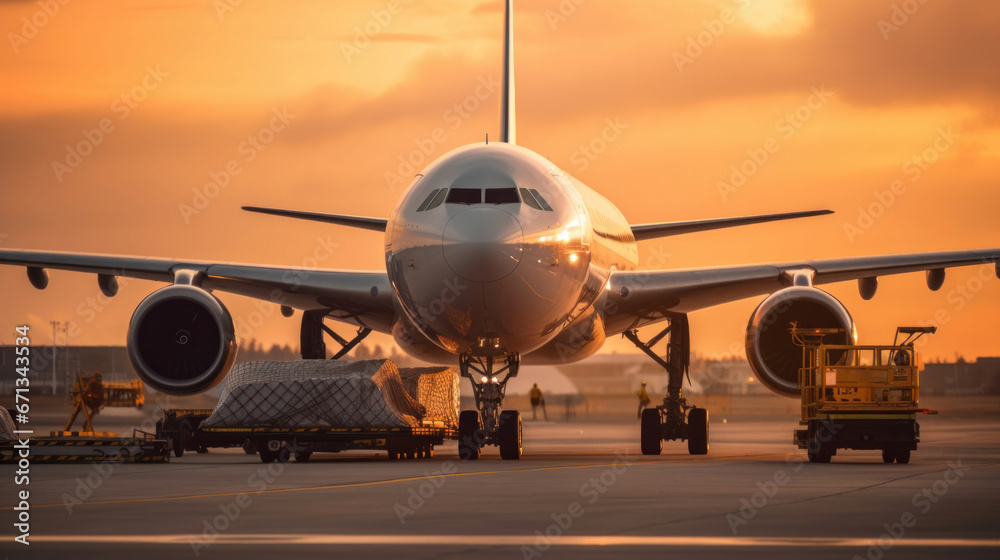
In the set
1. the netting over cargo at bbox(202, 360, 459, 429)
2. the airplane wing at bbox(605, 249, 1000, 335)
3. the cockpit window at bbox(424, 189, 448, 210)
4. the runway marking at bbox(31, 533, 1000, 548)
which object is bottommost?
the runway marking at bbox(31, 533, 1000, 548)

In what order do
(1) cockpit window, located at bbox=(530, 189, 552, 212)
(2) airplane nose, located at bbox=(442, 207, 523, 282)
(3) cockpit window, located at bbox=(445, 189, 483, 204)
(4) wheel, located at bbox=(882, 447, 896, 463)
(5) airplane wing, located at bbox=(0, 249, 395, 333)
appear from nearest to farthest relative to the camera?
(2) airplane nose, located at bbox=(442, 207, 523, 282) < (3) cockpit window, located at bbox=(445, 189, 483, 204) < (1) cockpit window, located at bbox=(530, 189, 552, 212) < (4) wheel, located at bbox=(882, 447, 896, 463) < (5) airplane wing, located at bbox=(0, 249, 395, 333)

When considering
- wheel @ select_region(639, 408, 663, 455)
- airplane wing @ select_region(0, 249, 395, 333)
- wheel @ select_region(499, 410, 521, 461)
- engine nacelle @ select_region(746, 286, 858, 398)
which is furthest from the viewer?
wheel @ select_region(639, 408, 663, 455)

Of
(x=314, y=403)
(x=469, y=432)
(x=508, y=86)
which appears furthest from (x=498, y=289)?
(x=508, y=86)

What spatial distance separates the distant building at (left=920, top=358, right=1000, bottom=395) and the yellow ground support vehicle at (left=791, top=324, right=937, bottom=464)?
5011 centimetres

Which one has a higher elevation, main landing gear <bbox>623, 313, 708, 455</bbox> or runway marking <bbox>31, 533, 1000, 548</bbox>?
main landing gear <bbox>623, 313, 708, 455</bbox>

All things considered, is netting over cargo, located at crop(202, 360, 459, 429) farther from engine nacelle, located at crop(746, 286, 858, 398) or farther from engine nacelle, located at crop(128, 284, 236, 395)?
engine nacelle, located at crop(746, 286, 858, 398)

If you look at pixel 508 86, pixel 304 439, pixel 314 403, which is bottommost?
pixel 304 439

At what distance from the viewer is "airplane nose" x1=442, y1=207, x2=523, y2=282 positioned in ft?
56.0

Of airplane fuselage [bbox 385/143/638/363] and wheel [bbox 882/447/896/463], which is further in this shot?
wheel [bbox 882/447/896/463]

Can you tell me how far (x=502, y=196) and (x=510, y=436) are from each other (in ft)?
11.3

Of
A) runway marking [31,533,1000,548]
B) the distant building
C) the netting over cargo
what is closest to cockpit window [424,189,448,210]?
the netting over cargo

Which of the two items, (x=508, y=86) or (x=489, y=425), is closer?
(x=489, y=425)

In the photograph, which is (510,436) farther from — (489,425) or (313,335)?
(313,335)

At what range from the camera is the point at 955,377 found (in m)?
73.5
